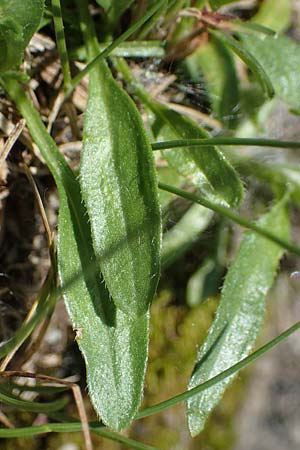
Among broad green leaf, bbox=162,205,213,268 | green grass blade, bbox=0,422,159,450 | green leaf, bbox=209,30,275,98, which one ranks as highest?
green leaf, bbox=209,30,275,98

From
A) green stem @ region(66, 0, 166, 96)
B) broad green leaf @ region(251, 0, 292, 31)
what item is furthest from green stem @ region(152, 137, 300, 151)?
broad green leaf @ region(251, 0, 292, 31)

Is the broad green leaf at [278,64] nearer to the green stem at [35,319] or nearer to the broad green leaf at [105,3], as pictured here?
the broad green leaf at [105,3]

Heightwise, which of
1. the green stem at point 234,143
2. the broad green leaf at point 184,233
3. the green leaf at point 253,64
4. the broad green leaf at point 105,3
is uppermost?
the broad green leaf at point 105,3

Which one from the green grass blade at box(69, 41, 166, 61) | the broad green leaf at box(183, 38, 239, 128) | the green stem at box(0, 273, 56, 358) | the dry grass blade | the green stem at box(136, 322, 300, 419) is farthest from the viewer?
the broad green leaf at box(183, 38, 239, 128)

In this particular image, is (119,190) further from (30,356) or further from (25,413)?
(25,413)

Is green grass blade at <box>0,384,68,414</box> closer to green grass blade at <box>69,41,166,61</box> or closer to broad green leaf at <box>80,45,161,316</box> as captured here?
broad green leaf at <box>80,45,161,316</box>

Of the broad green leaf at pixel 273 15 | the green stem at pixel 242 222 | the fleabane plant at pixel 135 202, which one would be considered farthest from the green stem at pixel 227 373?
the broad green leaf at pixel 273 15

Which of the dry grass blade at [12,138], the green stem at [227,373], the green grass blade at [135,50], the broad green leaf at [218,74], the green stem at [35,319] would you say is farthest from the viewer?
the broad green leaf at [218,74]

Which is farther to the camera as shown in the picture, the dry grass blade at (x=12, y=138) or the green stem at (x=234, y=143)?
the dry grass blade at (x=12, y=138)
